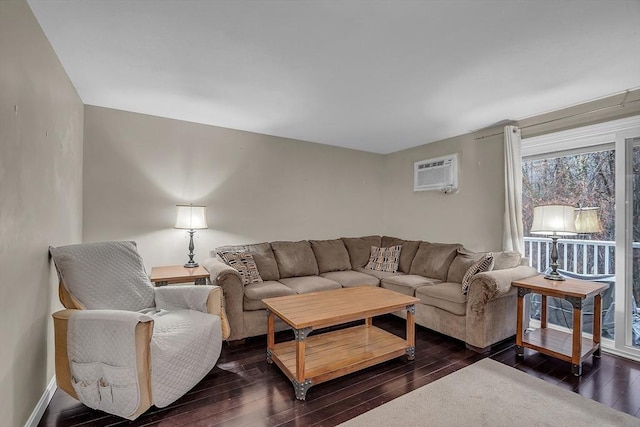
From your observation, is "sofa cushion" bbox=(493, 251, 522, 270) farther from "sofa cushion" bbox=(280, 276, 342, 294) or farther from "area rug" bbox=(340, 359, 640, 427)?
"sofa cushion" bbox=(280, 276, 342, 294)

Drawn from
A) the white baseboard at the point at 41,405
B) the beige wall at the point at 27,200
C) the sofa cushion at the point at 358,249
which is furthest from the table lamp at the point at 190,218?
the sofa cushion at the point at 358,249

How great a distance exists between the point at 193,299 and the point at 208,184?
173 centimetres

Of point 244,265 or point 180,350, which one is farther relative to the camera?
point 244,265

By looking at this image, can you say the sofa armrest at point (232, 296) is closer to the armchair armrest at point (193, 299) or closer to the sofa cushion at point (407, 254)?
the armchair armrest at point (193, 299)

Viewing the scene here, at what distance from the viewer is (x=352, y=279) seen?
3.71 meters

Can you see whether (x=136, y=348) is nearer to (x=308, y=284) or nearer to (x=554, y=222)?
(x=308, y=284)

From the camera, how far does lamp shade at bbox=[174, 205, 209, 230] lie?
328 centimetres

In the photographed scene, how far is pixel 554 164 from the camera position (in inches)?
132

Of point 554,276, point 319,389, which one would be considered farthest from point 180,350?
point 554,276

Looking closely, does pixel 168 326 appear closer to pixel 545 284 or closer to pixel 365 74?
pixel 365 74

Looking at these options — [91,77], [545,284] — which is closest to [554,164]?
[545,284]

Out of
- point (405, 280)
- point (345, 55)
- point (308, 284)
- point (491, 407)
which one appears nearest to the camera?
point (491, 407)

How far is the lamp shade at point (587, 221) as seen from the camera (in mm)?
2799

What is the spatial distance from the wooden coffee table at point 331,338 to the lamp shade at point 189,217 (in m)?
1.32
